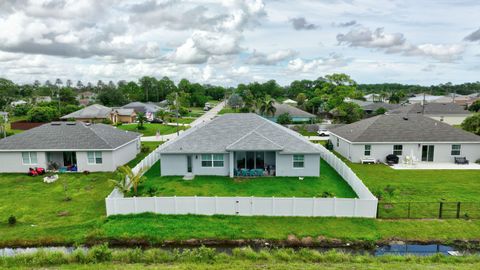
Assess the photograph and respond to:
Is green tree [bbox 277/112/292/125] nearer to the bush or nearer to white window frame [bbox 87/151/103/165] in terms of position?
white window frame [bbox 87/151/103/165]

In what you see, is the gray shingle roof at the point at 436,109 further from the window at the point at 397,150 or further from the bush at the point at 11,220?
the bush at the point at 11,220

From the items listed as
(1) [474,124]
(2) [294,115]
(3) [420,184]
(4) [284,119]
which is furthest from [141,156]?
(1) [474,124]

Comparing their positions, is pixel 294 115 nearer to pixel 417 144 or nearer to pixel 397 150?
pixel 397 150

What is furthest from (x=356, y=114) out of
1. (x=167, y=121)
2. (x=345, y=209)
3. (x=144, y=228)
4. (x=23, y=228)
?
(x=23, y=228)

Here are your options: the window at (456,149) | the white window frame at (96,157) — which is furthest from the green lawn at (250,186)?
the window at (456,149)

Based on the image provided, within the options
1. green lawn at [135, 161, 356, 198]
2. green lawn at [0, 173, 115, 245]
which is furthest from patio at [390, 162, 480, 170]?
green lawn at [0, 173, 115, 245]

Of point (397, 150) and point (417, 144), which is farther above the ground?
point (417, 144)

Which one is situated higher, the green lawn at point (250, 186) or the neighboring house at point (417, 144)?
the neighboring house at point (417, 144)
